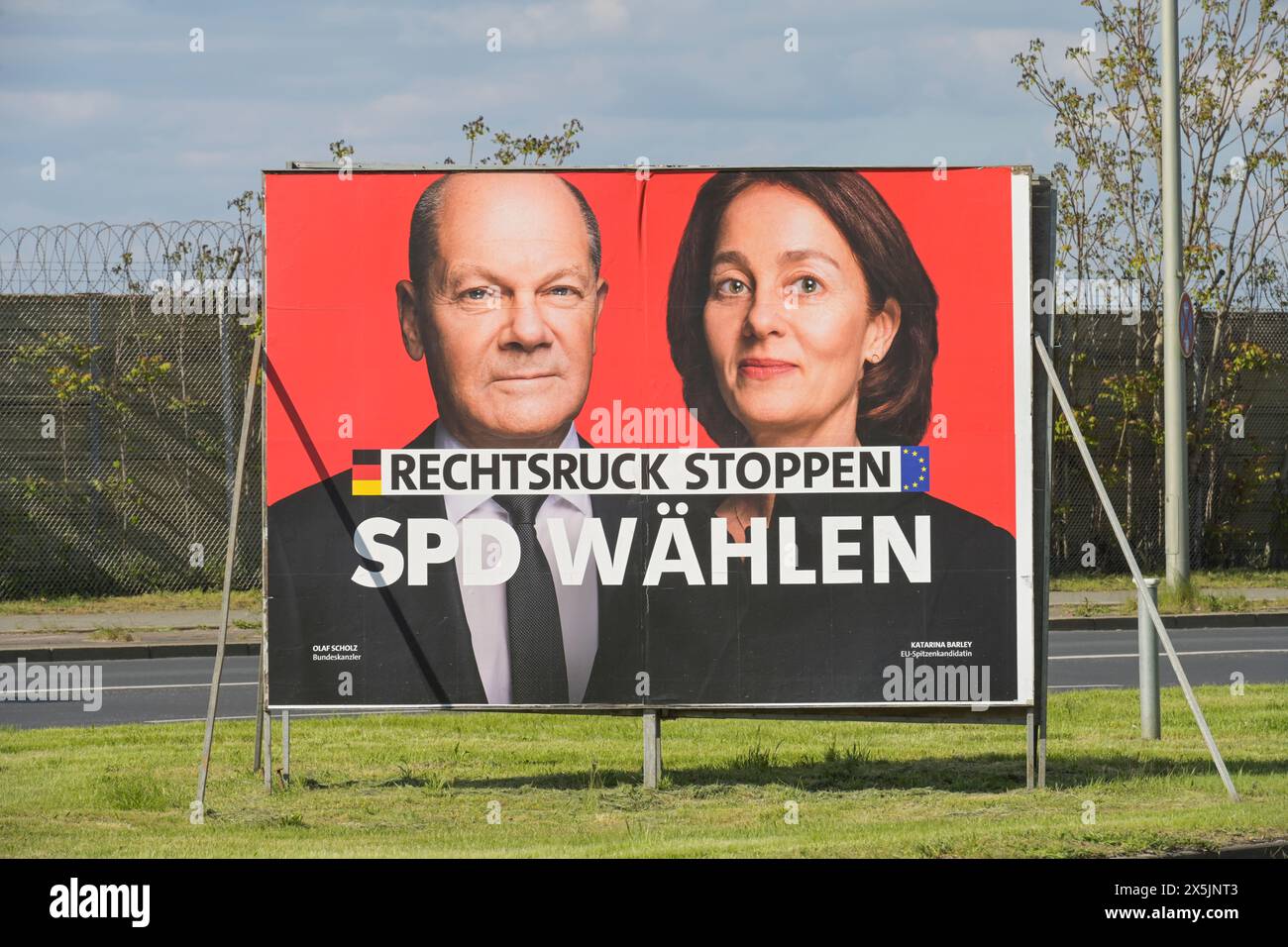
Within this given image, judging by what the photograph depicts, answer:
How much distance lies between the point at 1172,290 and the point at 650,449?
432 inches

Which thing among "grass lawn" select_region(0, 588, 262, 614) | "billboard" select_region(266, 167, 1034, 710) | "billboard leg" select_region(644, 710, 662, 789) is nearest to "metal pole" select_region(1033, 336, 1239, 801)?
"billboard" select_region(266, 167, 1034, 710)

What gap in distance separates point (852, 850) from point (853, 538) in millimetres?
2643

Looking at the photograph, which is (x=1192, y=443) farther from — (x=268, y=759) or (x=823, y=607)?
(x=268, y=759)

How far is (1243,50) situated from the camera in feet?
80.5

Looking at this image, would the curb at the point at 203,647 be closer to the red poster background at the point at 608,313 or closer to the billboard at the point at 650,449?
the billboard at the point at 650,449

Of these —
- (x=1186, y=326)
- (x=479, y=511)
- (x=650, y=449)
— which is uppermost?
(x=1186, y=326)

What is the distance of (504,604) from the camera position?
32.3 feet

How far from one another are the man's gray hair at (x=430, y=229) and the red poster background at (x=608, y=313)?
48 millimetres

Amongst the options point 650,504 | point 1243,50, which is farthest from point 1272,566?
point 650,504

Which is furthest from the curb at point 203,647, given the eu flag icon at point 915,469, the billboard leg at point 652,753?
the eu flag icon at point 915,469

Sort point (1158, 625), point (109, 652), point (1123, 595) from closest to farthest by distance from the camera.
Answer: point (1158, 625) → point (109, 652) → point (1123, 595)

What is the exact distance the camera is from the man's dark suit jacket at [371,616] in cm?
983

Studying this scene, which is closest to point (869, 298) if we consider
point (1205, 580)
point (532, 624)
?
point (532, 624)

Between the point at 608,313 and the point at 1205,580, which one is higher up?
the point at 608,313
